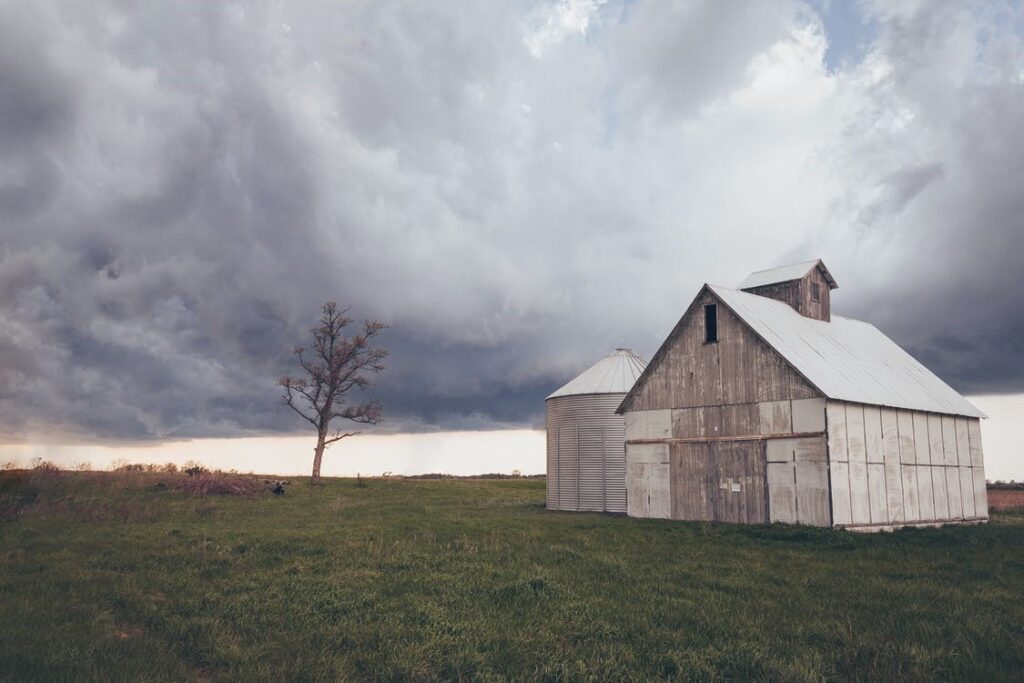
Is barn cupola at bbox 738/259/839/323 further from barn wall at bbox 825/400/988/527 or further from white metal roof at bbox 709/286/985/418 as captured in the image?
barn wall at bbox 825/400/988/527

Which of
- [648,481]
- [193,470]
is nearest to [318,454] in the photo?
[193,470]

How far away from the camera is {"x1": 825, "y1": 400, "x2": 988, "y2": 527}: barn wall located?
26.4m

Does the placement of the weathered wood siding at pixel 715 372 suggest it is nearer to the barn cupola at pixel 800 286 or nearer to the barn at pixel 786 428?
the barn at pixel 786 428

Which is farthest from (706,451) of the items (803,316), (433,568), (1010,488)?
(1010,488)

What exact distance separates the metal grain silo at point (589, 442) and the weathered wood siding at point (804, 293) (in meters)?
8.03

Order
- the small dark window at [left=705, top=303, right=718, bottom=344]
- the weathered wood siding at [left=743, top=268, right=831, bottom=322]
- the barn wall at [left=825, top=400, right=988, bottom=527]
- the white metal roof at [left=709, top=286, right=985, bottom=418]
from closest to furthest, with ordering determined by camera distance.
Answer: the barn wall at [left=825, top=400, right=988, bottom=527] < the white metal roof at [left=709, top=286, right=985, bottom=418] < the small dark window at [left=705, top=303, right=718, bottom=344] < the weathered wood siding at [left=743, top=268, right=831, bottom=322]

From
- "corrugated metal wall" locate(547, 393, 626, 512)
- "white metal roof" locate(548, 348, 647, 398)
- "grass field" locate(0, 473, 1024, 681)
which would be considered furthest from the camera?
"white metal roof" locate(548, 348, 647, 398)

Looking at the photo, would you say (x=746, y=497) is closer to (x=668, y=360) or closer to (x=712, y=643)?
(x=668, y=360)

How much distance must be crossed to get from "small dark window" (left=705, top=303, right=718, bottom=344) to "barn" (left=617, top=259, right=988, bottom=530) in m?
0.05

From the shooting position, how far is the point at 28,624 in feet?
36.1

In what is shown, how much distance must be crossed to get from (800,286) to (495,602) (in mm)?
26950

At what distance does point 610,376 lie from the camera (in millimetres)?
38344

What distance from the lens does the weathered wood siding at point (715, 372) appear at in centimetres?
2784

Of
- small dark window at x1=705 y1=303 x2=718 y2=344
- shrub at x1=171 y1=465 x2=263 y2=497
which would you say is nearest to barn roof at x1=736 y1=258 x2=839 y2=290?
small dark window at x1=705 y1=303 x2=718 y2=344
